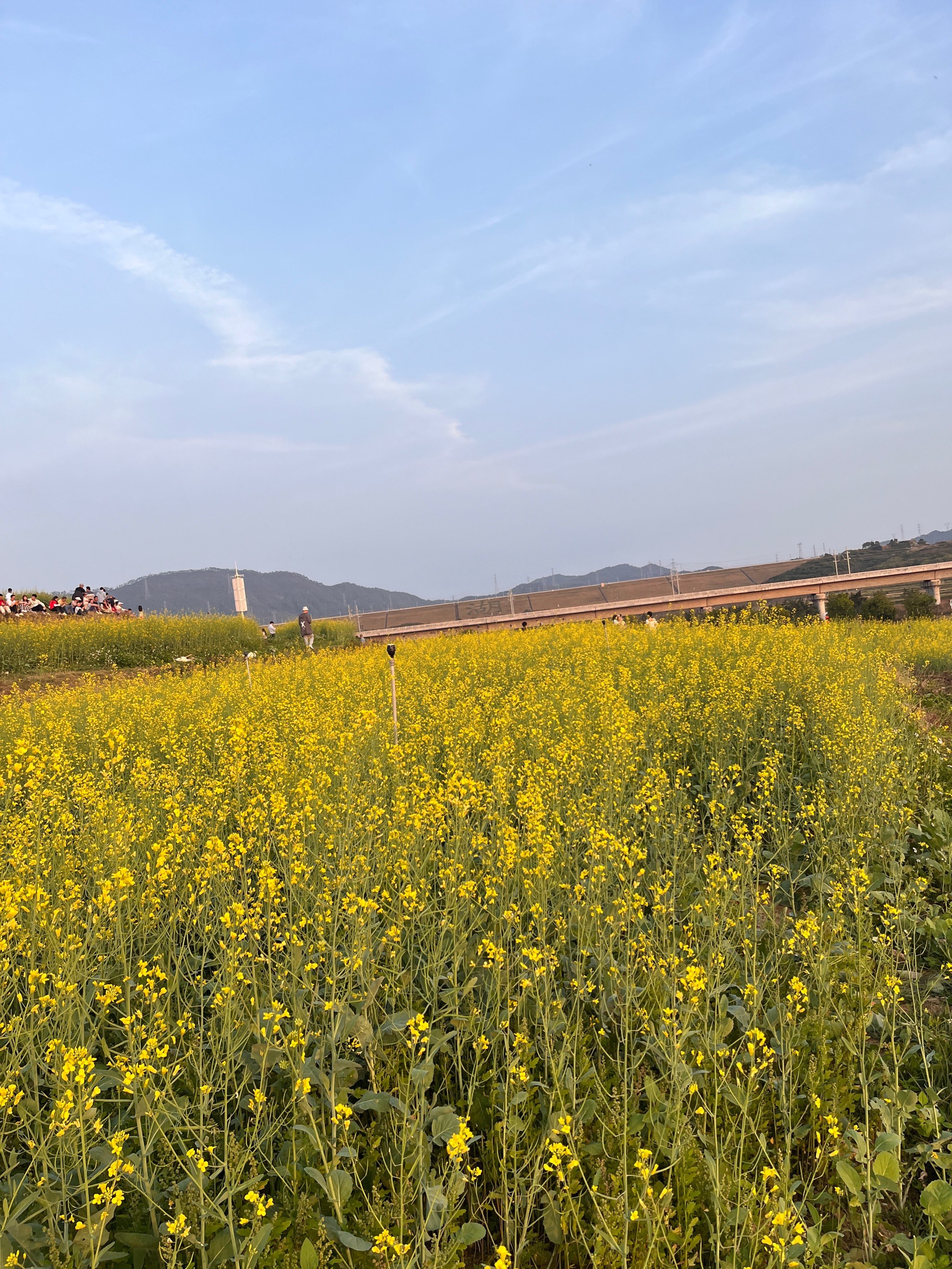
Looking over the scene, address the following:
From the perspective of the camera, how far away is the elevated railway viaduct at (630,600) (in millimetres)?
55250

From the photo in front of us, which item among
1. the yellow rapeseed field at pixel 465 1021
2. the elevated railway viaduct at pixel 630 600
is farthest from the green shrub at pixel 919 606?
the yellow rapeseed field at pixel 465 1021

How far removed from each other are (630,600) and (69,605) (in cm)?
4066

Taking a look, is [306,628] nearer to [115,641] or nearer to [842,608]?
[115,641]

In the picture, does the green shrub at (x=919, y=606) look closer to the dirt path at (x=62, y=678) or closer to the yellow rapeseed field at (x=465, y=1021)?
the dirt path at (x=62, y=678)

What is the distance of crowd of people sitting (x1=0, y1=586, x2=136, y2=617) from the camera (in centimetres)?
2638

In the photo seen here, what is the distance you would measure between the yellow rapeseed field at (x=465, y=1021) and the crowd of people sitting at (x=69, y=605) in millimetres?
23114

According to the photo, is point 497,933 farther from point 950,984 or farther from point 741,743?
point 741,743

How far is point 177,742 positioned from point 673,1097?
6338 mm

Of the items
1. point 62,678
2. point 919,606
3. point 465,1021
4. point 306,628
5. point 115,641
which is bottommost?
point 919,606

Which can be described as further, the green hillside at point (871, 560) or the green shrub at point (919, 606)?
the green hillside at point (871, 560)

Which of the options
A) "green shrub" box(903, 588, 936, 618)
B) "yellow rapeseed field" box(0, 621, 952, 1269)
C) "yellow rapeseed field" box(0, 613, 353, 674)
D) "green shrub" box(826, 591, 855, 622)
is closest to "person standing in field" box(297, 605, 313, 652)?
"yellow rapeseed field" box(0, 613, 353, 674)

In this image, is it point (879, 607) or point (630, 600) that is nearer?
point (879, 607)

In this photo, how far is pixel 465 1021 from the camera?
11.0ft

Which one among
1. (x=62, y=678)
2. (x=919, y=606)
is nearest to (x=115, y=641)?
(x=62, y=678)
